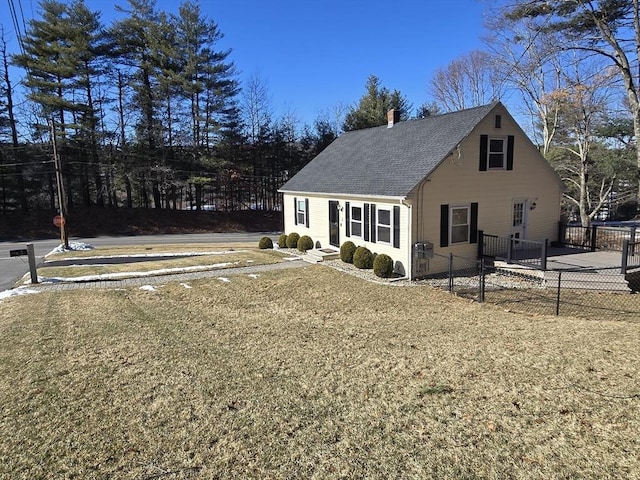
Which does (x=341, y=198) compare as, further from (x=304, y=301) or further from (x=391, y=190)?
(x=304, y=301)

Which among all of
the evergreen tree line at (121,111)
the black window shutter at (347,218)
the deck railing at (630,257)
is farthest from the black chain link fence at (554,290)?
the evergreen tree line at (121,111)

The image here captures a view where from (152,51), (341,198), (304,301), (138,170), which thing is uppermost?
(152,51)

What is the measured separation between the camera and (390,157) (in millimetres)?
16641

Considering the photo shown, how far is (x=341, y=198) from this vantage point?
16.9m

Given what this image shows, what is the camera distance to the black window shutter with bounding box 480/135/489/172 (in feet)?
48.1

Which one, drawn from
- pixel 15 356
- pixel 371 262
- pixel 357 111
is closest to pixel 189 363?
pixel 15 356

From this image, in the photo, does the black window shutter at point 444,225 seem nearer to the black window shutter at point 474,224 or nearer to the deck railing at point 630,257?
the black window shutter at point 474,224

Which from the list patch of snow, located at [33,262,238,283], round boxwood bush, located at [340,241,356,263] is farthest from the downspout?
patch of snow, located at [33,262,238,283]

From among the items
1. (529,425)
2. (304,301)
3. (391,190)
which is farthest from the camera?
(391,190)

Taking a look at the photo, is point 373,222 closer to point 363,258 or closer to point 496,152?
point 363,258

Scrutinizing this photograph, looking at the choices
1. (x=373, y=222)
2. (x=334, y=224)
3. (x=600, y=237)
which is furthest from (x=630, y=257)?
(x=334, y=224)

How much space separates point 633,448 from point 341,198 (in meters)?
13.9

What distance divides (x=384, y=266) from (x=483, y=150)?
5620mm

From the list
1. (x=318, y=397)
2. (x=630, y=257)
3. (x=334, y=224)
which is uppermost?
(x=334, y=224)
